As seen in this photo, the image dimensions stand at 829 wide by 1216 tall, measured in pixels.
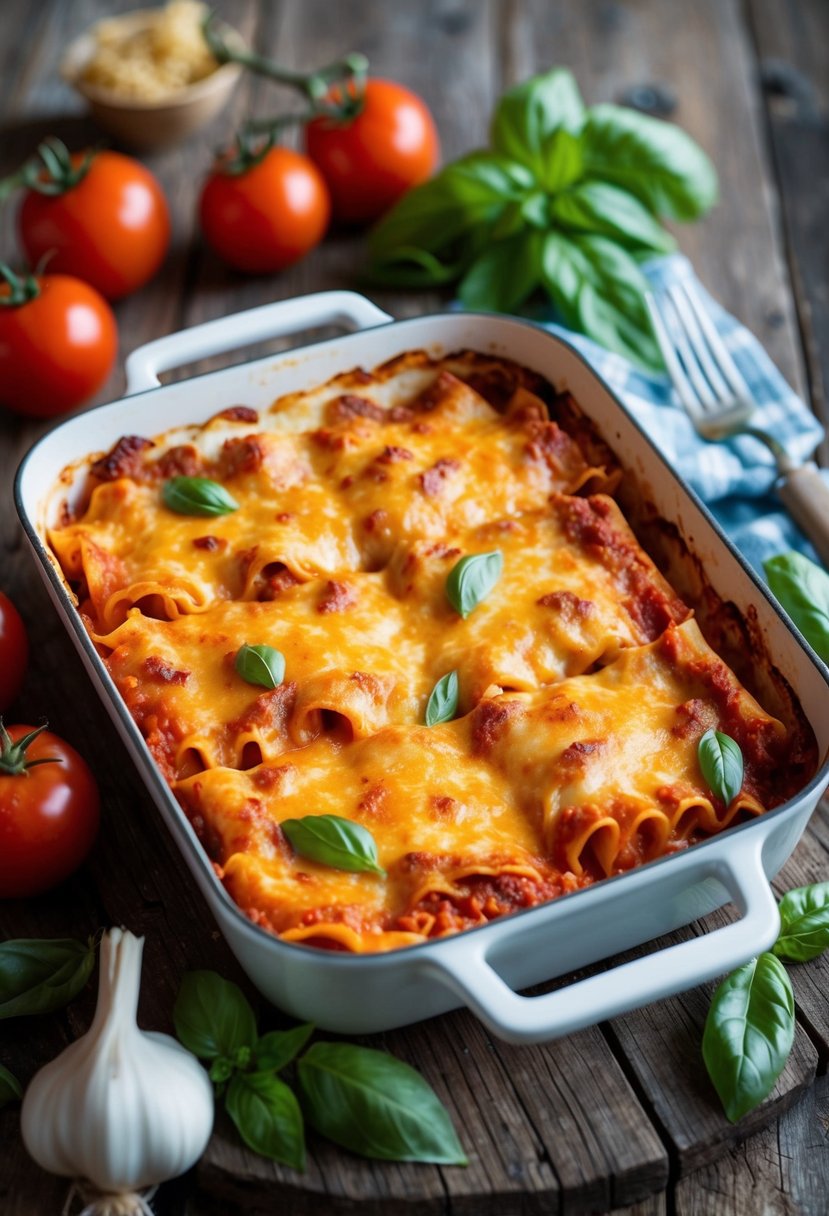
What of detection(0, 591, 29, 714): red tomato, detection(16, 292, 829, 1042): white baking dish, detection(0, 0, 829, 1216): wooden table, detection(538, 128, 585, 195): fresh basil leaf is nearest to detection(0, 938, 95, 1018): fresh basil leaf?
detection(0, 0, 829, 1216): wooden table

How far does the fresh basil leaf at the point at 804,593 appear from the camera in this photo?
107 inches

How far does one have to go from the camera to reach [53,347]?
327 cm

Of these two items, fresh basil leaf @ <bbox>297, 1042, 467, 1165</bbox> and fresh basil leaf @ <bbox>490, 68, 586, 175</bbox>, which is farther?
fresh basil leaf @ <bbox>490, 68, 586, 175</bbox>

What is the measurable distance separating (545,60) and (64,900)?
3.23m

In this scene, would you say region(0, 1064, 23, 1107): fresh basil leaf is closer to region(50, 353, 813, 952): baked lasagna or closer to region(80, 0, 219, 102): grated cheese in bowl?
region(50, 353, 813, 952): baked lasagna

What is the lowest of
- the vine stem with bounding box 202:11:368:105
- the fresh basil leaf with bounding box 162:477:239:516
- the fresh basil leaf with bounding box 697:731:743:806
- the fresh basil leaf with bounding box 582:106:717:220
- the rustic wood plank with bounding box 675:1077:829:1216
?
the rustic wood plank with bounding box 675:1077:829:1216

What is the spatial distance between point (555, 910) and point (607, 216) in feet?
6.83

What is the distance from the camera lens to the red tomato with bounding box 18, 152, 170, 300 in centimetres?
360

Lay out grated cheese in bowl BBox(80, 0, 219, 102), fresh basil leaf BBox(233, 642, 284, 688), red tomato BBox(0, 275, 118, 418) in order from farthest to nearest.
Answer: grated cheese in bowl BBox(80, 0, 219, 102), red tomato BBox(0, 275, 118, 418), fresh basil leaf BBox(233, 642, 284, 688)

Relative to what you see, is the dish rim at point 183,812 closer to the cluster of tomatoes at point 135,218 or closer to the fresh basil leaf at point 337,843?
Result: the fresh basil leaf at point 337,843

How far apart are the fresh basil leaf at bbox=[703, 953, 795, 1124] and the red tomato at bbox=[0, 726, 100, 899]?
1.09 meters

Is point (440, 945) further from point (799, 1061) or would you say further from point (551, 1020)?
point (799, 1061)

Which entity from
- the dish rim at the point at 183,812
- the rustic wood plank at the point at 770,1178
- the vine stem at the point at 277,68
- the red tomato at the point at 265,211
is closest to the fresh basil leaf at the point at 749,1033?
the rustic wood plank at the point at 770,1178

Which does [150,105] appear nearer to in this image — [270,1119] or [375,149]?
[375,149]
